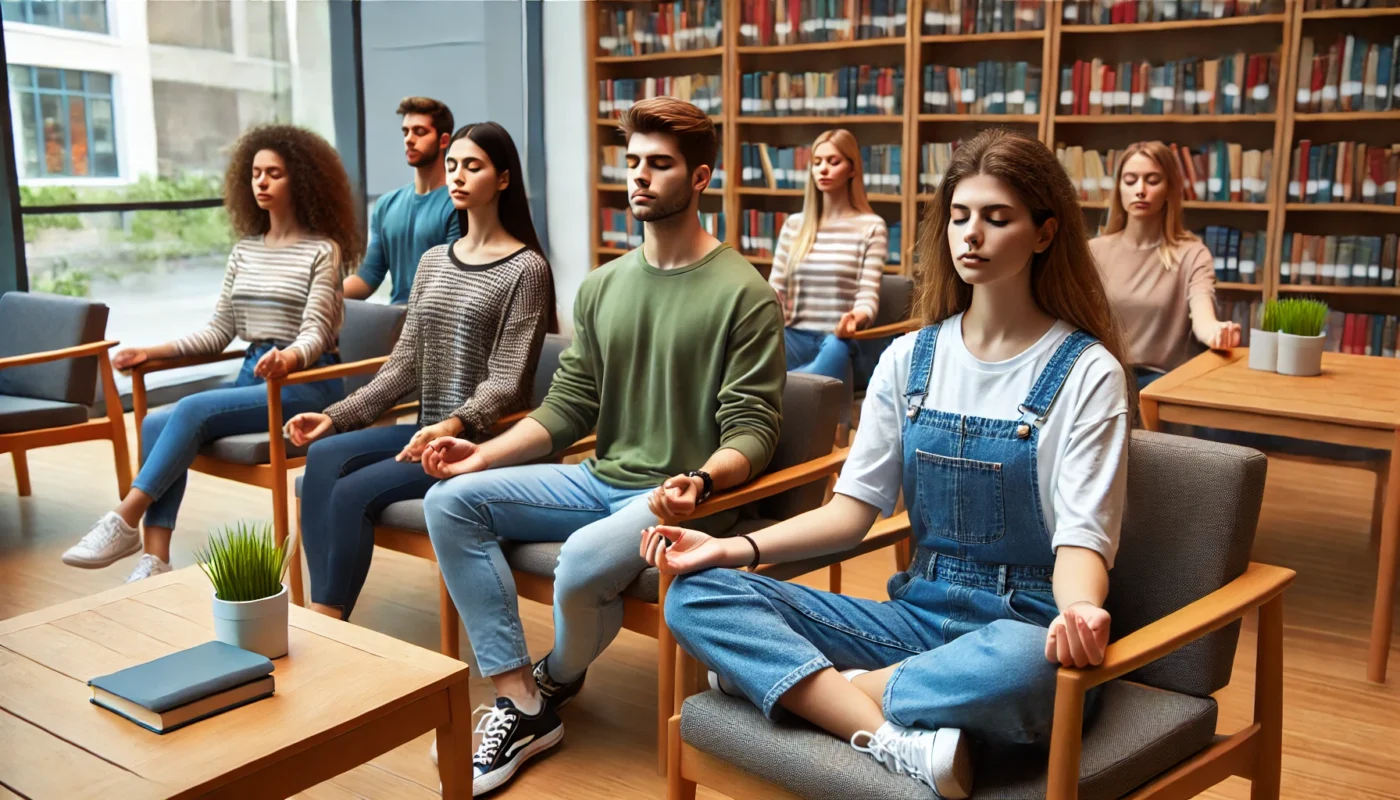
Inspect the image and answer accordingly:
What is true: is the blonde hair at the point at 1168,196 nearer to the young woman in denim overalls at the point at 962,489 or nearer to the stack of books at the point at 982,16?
the stack of books at the point at 982,16

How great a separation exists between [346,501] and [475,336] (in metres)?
0.47

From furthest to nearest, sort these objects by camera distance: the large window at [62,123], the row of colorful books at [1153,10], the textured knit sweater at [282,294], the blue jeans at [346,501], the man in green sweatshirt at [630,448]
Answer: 1. the large window at [62,123]
2. the row of colorful books at [1153,10]
3. the textured knit sweater at [282,294]
4. the blue jeans at [346,501]
5. the man in green sweatshirt at [630,448]

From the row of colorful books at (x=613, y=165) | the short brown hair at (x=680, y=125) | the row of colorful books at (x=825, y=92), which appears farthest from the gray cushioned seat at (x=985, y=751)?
the row of colorful books at (x=613, y=165)

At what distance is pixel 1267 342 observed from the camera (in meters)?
3.20

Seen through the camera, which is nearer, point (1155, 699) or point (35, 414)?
point (1155, 699)

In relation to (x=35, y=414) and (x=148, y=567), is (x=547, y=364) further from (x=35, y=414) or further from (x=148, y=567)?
(x=35, y=414)

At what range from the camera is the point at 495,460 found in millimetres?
2521

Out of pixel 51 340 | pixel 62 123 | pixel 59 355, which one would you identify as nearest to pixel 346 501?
pixel 59 355

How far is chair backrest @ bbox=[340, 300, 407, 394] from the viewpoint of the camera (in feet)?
11.5

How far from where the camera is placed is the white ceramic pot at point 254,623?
180 cm

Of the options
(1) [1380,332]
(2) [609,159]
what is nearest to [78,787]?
(1) [1380,332]

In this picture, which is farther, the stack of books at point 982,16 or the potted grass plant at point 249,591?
the stack of books at point 982,16

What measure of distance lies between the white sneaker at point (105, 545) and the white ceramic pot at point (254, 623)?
1619 mm

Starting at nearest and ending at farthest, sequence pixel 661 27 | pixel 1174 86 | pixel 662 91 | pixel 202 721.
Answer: pixel 202 721 → pixel 1174 86 → pixel 661 27 → pixel 662 91
